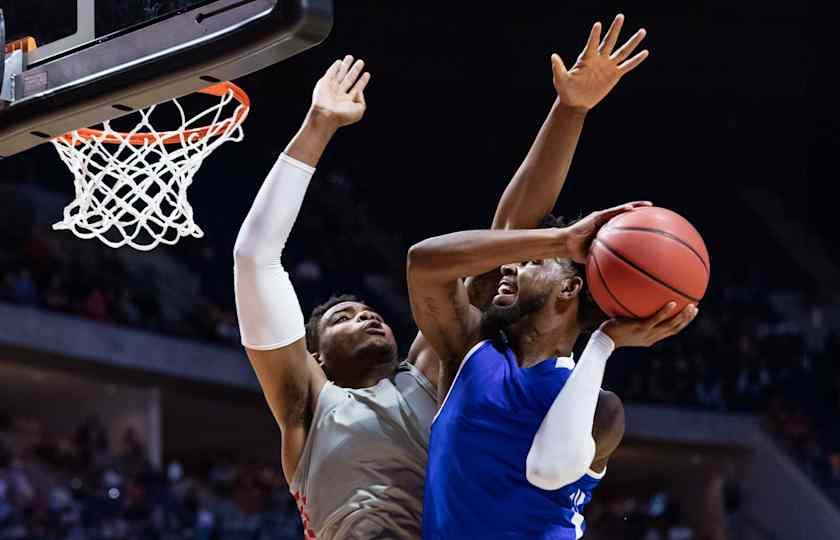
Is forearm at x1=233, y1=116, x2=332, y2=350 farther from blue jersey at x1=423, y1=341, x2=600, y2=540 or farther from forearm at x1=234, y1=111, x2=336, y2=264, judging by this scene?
blue jersey at x1=423, y1=341, x2=600, y2=540

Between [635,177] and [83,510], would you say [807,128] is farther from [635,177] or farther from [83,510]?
[83,510]

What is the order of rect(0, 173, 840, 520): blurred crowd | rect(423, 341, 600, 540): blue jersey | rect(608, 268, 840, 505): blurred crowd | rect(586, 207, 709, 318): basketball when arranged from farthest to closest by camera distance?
rect(608, 268, 840, 505): blurred crowd
rect(0, 173, 840, 520): blurred crowd
rect(423, 341, 600, 540): blue jersey
rect(586, 207, 709, 318): basketball

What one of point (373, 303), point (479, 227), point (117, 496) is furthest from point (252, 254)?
point (479, 227)

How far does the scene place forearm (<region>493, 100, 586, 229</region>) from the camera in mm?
3377

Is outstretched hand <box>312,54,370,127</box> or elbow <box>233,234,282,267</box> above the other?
outstretched hand <box>312,54,370,127</box>

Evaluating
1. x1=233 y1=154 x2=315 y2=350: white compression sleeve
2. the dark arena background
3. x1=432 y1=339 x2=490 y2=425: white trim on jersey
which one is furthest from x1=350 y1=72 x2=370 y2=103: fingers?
the dark arena background

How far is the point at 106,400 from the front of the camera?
1354cm

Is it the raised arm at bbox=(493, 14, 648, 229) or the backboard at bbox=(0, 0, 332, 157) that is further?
the raised arm at bbox=(493, 14, 648, 229)

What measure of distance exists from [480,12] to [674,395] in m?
4.89

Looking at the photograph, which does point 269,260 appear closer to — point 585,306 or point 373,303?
point 585,306

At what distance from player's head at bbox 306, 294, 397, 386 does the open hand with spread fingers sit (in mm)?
836

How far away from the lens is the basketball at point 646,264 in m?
2.68

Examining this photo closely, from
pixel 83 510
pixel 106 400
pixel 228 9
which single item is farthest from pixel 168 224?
pixel 106 400

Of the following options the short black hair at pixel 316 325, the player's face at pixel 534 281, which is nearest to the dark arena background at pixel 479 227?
the short black hair at pixel 316 325
